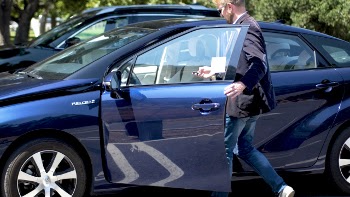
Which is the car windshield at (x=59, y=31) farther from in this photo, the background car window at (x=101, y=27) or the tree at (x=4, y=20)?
the tree at (x=4, y=20)

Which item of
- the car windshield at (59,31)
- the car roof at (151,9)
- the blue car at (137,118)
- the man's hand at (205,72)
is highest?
the man's hand at (205,72)

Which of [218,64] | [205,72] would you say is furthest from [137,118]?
[218,64]

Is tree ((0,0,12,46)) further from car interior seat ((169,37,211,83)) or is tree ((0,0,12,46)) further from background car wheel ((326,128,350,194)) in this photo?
background car wheel ((326,128,350,194))

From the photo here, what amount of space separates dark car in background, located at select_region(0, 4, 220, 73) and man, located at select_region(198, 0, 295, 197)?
4227 millimetres

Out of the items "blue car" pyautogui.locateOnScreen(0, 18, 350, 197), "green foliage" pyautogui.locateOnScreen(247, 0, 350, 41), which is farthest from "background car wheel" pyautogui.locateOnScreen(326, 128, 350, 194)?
"green foliage" pyautogui.locateOnScreen(247, 0, 350, 41)

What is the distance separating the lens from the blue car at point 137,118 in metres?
4.58

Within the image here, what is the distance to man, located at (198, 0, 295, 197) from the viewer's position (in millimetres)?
4531

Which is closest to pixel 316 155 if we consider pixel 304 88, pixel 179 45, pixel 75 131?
pixel 304 88

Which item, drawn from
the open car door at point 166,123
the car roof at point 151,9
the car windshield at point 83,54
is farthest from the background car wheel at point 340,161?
→ the car roof at point 151,9

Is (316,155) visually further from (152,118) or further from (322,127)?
(152,118)

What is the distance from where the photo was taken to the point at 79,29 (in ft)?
32.0

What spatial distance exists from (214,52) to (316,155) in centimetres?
129

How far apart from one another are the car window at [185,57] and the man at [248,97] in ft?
0.50

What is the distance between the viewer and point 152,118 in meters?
4.73
